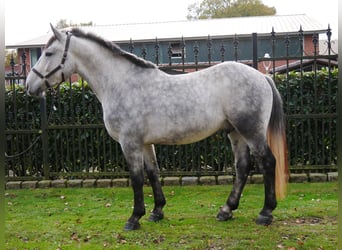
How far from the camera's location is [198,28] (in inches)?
946

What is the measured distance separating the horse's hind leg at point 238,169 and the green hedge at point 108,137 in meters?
2.04

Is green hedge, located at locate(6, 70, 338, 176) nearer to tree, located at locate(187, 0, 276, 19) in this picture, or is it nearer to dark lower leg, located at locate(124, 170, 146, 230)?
dark lower leg, located at locate(124, 170, 146, 230)

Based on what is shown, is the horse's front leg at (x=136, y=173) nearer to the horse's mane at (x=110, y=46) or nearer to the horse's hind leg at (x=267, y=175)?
the horse's mane at (x=110, y=46)

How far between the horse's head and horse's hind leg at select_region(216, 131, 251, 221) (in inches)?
85.7

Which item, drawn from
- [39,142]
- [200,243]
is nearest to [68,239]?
[200,243]

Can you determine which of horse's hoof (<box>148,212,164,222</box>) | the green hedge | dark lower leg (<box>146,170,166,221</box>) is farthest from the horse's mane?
the green hedge

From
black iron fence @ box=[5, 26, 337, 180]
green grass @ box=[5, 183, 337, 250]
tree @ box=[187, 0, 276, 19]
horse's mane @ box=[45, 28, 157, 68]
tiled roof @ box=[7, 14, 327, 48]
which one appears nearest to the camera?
green grass @ box=[5, 183, 337, 250]

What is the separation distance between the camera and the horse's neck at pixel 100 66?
4574 millimetres

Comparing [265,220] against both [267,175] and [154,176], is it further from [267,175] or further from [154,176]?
[154,176]

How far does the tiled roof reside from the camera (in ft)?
71.8

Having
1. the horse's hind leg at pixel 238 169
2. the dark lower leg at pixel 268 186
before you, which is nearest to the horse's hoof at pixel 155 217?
the horse's hind leg at pixel 238 169

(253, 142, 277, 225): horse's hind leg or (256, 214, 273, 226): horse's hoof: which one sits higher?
(253, 142, 277, 225): horse's hind leg

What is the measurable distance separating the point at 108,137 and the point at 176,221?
8.76ft

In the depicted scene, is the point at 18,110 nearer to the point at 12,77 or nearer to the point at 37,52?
the point at 12,77
